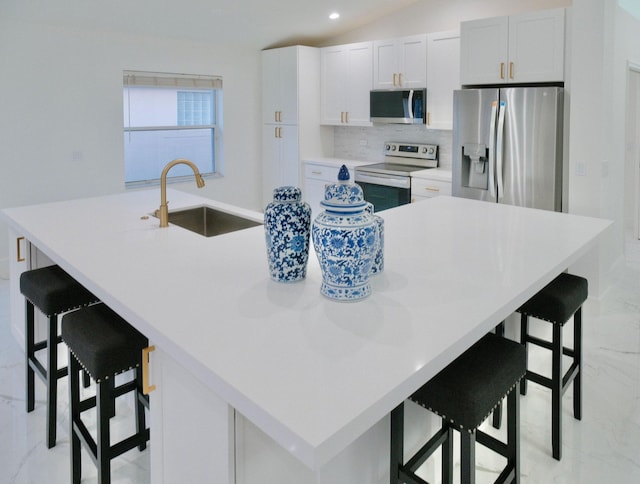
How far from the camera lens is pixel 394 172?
5.07 metres

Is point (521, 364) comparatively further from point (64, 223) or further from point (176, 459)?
point (64, 223)

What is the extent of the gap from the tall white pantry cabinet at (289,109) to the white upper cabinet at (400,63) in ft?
2.90

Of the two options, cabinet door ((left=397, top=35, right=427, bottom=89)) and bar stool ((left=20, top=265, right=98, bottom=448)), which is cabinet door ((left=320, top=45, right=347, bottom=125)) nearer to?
cabinet door ((left=397, top=35, right=427, bottom=89))

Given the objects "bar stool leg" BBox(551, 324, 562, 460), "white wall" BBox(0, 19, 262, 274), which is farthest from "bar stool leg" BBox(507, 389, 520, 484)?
"white wall" BBox(0, 19, 262, 274)

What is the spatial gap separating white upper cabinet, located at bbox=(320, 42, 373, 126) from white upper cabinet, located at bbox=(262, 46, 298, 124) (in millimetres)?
372

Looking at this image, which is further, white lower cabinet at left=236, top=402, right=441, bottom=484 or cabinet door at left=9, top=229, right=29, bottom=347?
cabinet door at left=9, top=229, right=29, bottom=347

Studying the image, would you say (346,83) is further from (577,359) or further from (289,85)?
(577,359)

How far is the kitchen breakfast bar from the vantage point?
1.00 m

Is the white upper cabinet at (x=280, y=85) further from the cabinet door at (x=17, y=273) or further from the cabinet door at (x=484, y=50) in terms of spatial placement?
the cabinet door at (x=17, y=273)

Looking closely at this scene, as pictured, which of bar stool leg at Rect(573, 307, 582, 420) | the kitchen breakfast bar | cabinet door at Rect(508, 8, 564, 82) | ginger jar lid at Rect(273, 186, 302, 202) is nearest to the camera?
the kitchen breakfast bar

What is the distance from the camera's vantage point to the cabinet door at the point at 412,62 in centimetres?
499

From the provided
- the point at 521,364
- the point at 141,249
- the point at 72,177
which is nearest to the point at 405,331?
the point at 521,364

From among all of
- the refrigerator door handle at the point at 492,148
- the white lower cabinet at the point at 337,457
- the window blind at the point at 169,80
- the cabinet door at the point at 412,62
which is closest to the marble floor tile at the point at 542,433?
the white lower cabinet at the point at 337,457

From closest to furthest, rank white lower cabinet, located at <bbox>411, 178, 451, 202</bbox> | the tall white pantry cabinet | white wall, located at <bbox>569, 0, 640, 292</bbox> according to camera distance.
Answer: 1. white wall, located at <bbox>569, 0, 640, 292</bbox>
2. white lower cabinet, located at <bbox>411, 178, 451, 202</bbox>
3. the tall white pantry cabinet
